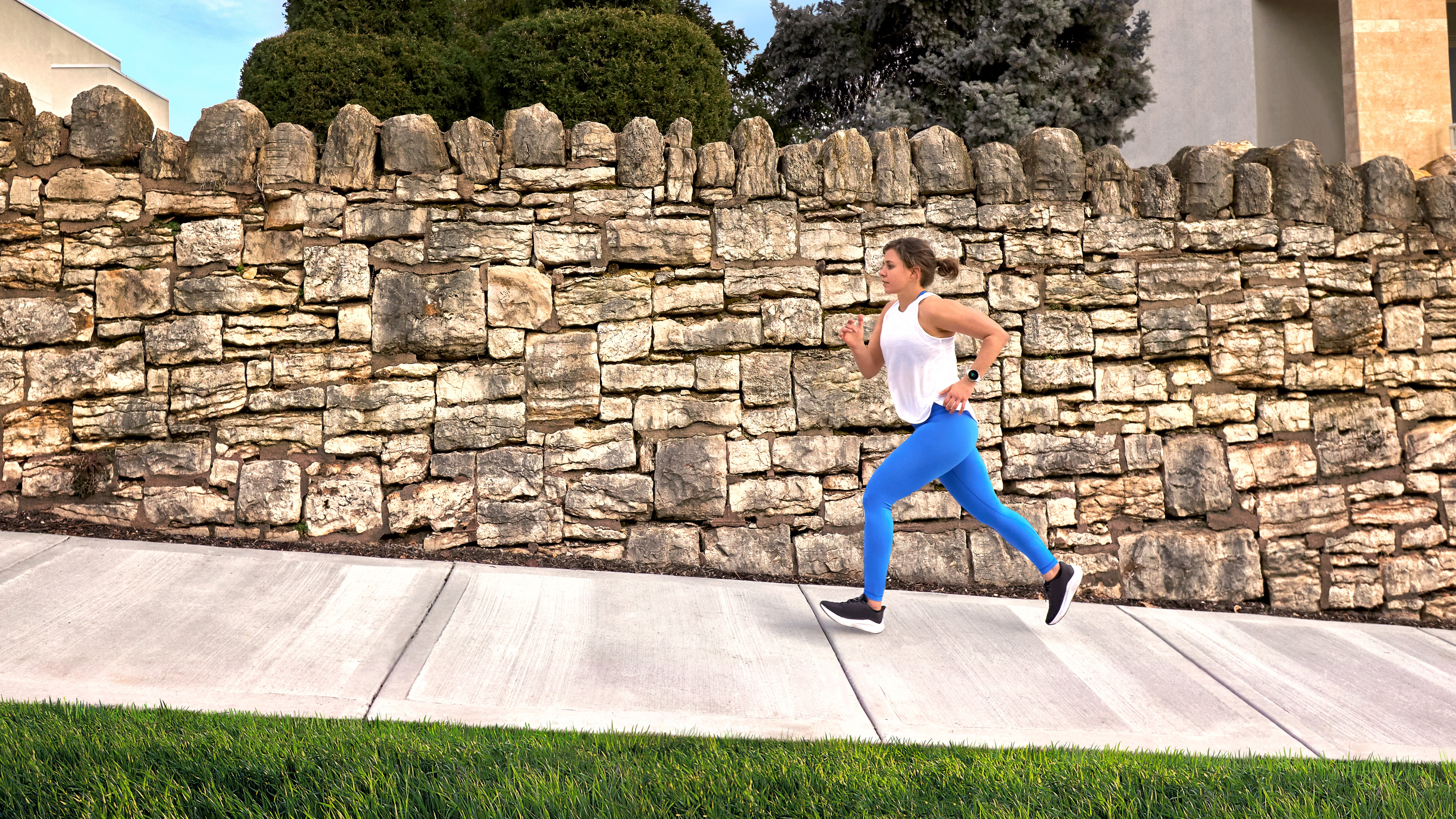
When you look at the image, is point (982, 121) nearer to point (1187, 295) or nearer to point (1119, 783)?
point (1187, 295)

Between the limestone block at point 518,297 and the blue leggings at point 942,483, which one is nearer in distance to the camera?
the blue leggings at point 942,483

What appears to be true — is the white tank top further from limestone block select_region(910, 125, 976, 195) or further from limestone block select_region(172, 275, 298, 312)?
limestone block select_region(172, 275, 298, 312)

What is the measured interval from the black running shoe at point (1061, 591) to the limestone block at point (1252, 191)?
9.24 feet

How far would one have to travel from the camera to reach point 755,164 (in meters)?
5.57

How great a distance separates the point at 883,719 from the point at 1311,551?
12.6 feet

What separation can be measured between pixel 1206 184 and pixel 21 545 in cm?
690

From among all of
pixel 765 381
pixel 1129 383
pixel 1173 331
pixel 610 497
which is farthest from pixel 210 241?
pixel 1173 331

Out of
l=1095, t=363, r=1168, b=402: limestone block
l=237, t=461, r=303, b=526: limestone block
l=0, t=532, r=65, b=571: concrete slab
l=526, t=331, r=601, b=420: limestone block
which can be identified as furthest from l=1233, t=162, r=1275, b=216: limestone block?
l=0, t=532, r=65, b=571: concrete slab

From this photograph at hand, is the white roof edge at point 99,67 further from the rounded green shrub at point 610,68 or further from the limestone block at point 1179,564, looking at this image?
the limestone block at point 1179,564

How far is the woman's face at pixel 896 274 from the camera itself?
4.30 m

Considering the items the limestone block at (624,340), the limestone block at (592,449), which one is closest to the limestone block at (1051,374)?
the limestone block at (624,340)

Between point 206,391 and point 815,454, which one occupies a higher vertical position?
point 206,391

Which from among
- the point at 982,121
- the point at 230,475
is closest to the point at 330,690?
the point at 230,475

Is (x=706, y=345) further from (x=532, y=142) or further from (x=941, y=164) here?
(x=941, y=164)
